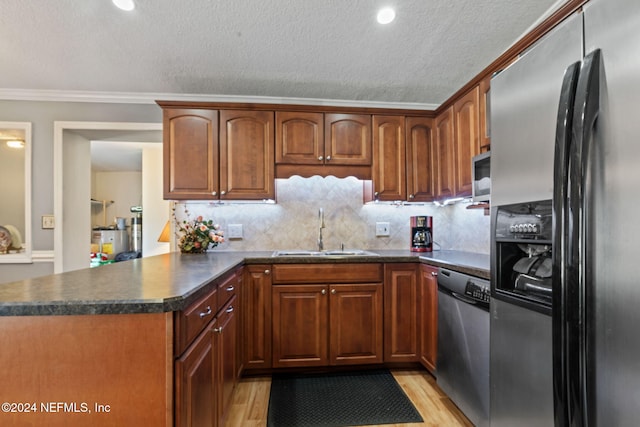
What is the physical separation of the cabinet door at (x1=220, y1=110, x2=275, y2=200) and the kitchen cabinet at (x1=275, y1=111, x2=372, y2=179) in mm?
92

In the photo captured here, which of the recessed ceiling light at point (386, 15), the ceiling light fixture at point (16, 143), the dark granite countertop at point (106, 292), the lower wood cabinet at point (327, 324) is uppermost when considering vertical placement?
the recessed ceiling light at point (386, 15)

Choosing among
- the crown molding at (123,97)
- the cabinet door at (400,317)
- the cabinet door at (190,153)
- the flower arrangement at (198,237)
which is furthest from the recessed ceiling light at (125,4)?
the cabinet door at (400,317)

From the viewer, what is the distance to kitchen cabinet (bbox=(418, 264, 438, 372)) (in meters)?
2.09

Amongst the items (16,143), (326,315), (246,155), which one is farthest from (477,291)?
(16,143)

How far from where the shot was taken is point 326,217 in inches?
116

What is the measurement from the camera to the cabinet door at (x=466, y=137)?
2041mm

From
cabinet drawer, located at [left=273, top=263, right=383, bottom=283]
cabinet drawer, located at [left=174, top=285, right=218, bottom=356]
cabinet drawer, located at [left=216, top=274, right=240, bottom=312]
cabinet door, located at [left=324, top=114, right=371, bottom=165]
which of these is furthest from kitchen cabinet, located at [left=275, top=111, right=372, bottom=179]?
cabinet drawer, located at [left=174, top=285, right=218, bottom=356]

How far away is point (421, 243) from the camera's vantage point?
269 centimetres

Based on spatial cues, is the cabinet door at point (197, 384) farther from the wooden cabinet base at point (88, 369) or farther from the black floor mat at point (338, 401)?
the black floor mat at point (338, 401)

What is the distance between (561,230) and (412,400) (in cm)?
171

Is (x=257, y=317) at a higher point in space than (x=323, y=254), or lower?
lower

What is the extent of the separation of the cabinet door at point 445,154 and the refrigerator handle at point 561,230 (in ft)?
5.36

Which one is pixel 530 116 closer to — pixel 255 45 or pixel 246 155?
pixel 255 45

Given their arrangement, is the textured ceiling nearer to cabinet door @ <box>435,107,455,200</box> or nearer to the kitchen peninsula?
cabinet door @ <box>435,107,455,200</box>
